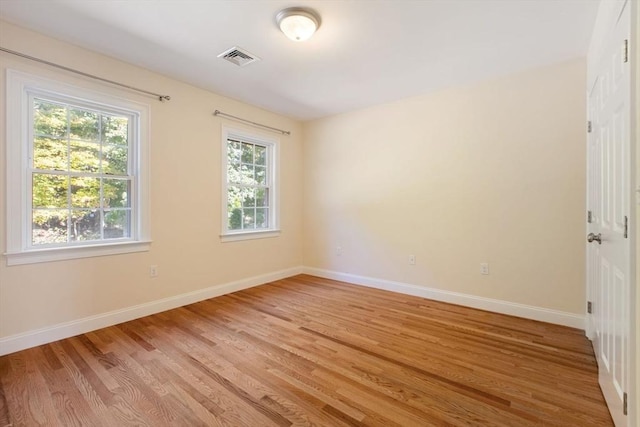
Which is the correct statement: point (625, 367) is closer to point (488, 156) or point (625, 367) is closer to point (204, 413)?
point (204, 413)

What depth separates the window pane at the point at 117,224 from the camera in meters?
2.79

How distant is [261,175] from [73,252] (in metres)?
2.44

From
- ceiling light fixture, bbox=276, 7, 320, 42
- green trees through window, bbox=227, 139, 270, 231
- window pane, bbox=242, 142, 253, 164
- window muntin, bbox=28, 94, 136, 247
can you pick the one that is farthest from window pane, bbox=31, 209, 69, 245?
ceiling light fixture, bbox=276, 7, 320, 42

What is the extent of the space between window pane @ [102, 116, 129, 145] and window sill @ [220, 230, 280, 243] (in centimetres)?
152

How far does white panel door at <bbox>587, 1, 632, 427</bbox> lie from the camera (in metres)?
1.26

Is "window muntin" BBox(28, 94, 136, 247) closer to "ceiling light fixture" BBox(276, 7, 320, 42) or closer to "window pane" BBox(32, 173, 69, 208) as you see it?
"window pane" BBox(32, 173, 69, 208)

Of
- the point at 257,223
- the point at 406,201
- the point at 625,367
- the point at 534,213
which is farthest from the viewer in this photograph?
the point at 257,223

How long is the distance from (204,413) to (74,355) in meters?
1.38

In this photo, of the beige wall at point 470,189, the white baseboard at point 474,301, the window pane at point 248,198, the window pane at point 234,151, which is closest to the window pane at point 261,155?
the window pane at point 234,151

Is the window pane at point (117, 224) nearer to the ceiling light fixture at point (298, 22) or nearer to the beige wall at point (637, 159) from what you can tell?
the ceiling light fixture at point (298, 22)

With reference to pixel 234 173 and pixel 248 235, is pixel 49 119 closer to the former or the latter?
pixel 234 173

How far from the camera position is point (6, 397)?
1.67 meters

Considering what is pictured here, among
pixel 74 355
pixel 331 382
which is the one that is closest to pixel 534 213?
pixel 331 382

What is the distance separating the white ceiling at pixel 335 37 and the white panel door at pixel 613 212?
703 mm
